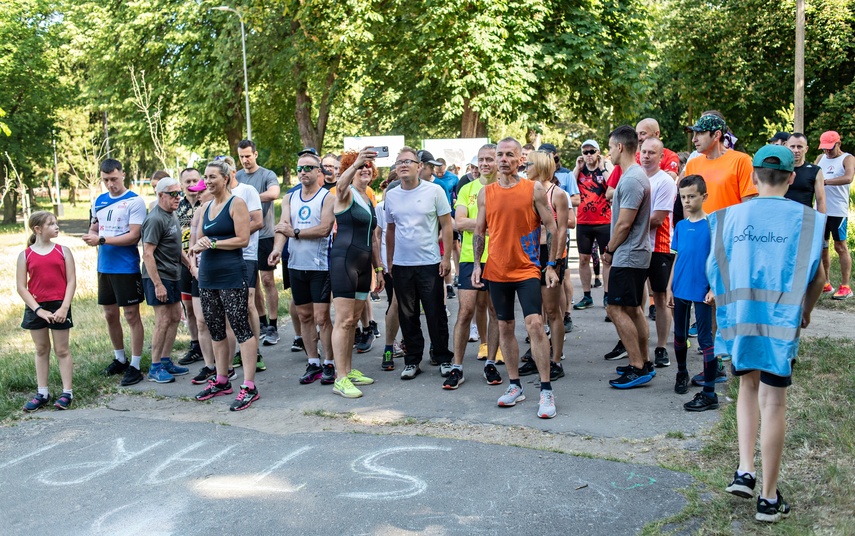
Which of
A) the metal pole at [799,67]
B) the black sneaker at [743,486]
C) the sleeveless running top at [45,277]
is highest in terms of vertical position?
the metal pole at [799,67]

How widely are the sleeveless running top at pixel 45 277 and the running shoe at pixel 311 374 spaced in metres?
2.25

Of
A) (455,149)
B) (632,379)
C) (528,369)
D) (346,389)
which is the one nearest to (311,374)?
(346,389)

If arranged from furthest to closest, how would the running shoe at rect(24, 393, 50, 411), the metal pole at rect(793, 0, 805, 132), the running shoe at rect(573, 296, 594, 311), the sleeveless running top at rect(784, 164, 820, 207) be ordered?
the metal pole at rect(793, 0, 805, 132), the running shoe at rect(573, 296, 594, 311), the sleeveless running top at rect(784, 164, 820, 207), the running shoe at rect(24, 393, 50, 411)

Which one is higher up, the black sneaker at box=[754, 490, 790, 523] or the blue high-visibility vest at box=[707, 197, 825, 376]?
the blue high-visibility vest at box=[707, 197, 825, 376]

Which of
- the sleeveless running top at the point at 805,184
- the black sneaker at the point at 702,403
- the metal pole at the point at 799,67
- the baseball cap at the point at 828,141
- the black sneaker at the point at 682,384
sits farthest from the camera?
the metal pole at the point at 799,67

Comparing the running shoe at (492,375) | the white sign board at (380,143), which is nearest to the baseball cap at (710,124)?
the running shoe at (492,375)

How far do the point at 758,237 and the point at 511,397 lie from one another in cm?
273

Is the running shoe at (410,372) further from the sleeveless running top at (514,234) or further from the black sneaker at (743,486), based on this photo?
the black sneaker at (743,486)

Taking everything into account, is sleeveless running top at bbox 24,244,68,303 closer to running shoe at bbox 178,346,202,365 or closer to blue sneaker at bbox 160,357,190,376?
blue sneaker at bbox 160,357,190,376

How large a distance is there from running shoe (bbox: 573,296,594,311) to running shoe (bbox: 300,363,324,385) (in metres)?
4.03

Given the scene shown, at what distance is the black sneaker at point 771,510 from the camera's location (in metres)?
3.95

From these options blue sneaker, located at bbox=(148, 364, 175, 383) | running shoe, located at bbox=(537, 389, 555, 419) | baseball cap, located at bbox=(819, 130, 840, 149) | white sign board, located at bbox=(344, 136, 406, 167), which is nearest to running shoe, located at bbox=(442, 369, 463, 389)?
running shoe, located at bbox=(537, 389, 555, 419)

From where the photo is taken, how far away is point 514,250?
619cm

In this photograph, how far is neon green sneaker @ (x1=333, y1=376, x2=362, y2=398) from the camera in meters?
6.88
